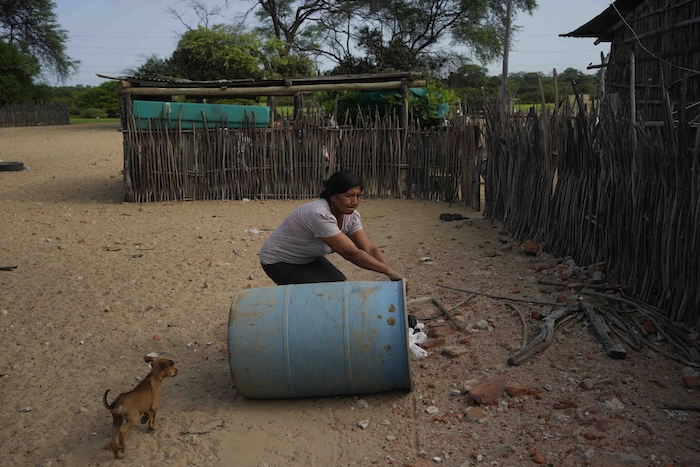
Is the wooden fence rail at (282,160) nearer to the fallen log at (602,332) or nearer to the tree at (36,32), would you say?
the fallen log at (602,332)

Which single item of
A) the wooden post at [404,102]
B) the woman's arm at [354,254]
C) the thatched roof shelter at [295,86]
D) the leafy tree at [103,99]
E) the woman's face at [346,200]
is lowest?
the woman's arm at [354,254]

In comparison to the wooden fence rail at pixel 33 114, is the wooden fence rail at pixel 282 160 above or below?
below

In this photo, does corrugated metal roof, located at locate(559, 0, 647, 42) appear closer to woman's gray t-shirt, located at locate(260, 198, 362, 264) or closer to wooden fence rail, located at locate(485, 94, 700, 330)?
wooden fence rail, located at locate(485, 94, 700, 330)

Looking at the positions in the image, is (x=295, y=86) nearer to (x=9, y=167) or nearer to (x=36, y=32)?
(x=9, y=167)

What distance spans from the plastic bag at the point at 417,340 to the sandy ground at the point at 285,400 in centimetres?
7

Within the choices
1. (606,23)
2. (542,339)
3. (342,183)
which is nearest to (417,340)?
(542,339)

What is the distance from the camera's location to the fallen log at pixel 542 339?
13.4 ft

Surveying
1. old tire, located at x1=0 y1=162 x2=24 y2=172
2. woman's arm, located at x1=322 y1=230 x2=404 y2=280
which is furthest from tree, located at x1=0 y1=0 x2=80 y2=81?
woman's arm, located at x1=322 y1=230 x2=404 y2=280

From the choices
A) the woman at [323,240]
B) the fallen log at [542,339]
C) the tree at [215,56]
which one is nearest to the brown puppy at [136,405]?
the woman at [323,240]

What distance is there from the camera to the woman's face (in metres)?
4.00

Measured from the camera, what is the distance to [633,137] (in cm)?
473

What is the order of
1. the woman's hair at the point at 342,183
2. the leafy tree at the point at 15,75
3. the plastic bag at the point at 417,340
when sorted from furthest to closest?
the leafy tree at the point at 15,75
the plastic bag at the point at 417,340
the woman's hair at the point at 342,183

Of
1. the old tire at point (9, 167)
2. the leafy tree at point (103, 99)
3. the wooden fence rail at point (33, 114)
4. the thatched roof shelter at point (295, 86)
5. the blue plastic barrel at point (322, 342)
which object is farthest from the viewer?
the leafy tree at point (103, 99)

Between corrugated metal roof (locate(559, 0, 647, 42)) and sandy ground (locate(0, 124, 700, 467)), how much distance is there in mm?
5853
